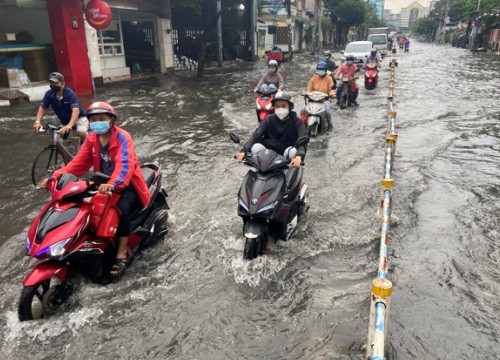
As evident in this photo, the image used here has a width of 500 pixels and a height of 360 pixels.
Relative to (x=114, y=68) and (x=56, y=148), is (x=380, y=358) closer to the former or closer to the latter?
(x=56, y=148)

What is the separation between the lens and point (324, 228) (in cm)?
545

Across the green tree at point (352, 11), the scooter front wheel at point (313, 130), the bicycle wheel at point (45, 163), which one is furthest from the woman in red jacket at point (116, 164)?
the green tree at point (352, 11)

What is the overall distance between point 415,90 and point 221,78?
32.2 feet

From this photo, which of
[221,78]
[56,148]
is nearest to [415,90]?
[221,78]

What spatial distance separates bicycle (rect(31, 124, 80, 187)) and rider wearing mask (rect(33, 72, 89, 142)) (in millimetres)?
237

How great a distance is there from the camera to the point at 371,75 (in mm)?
17234

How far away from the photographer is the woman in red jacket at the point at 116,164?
401cm

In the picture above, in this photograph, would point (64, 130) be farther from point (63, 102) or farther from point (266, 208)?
point (266, 208)

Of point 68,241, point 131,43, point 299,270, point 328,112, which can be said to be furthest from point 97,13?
point 299,270

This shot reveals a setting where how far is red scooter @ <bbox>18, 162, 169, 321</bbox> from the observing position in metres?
3.43

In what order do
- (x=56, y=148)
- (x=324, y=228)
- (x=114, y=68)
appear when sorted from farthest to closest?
(x=114, y=68)
(x=56, y=148)
(x=324, y=228)

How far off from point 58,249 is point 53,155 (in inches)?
160

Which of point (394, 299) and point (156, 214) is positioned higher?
point (156, 214)

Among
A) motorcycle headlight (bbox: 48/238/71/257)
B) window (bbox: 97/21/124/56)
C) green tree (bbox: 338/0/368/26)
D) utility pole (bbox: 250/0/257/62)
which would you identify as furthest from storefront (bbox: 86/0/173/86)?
green tree (bbox: 338/0/368/26)
